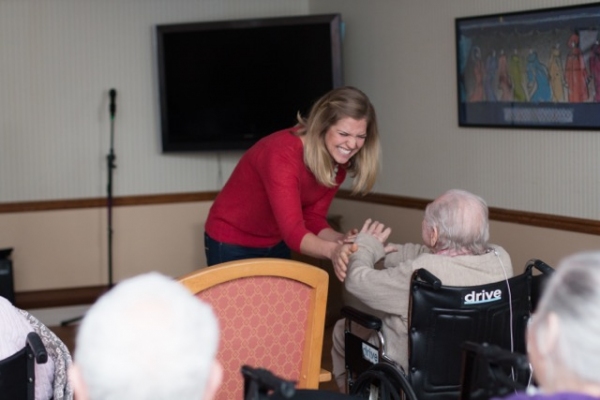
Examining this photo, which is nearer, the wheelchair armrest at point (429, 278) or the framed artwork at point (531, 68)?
the wheelchair armrest at point (429, 278)

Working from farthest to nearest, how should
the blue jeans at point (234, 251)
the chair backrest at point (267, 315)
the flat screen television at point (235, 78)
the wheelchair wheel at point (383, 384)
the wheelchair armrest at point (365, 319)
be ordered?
the flat screen television at point (235, 78) → the blue jeans at point (234, 251) → the wheelchair armrest at point (365, 319) → the wheelchair wheel at point (383, 384) → the chair backrest at point (267, 315)

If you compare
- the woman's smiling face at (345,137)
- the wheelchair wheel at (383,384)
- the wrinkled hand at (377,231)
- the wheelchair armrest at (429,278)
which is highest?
the woman's smiling face at (345,137)

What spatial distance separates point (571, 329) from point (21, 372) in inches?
67.6

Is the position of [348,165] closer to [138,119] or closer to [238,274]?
[238,274]

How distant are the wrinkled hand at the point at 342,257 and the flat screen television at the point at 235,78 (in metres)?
3.24

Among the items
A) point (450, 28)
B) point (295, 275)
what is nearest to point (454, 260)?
point (295, 275)

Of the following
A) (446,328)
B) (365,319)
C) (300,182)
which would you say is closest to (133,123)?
(300,182)

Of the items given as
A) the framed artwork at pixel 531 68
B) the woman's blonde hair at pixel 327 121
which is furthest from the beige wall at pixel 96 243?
the woman's blonde hair at pixel 327 121

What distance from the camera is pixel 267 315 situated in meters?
2.92

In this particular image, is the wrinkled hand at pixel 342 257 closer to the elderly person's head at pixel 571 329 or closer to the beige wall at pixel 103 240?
the elderly person's head at pixel 571 329

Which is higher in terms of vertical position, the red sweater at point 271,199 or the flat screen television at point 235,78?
the flat screen television at point 235,78

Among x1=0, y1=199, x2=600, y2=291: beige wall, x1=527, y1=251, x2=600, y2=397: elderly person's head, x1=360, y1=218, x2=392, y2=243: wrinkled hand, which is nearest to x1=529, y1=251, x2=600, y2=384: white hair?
x1=527, y1=251, x2=600, y2=397: elderly person's head

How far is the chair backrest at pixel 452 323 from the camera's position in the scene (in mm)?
3164

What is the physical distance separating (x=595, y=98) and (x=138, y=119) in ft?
11.2
